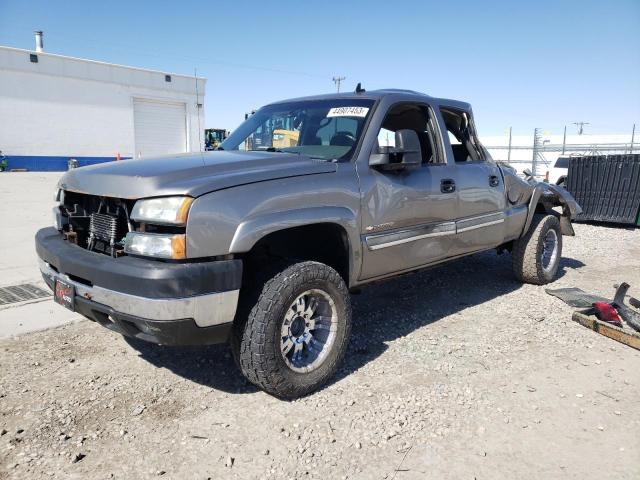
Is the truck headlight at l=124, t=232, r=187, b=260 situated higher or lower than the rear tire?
higher

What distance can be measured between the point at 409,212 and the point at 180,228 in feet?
6.03

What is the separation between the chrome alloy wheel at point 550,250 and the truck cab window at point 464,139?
1.71 meters

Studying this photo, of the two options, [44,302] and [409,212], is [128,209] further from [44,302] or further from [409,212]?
[44,302]

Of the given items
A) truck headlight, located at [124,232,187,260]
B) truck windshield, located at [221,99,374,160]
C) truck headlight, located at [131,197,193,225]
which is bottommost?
truck headlight, located at [124,232,187,260]

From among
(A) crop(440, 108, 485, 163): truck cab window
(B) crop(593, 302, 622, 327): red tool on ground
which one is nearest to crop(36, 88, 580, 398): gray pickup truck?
(A) crop(440, 108, 485, 163): truck cab window

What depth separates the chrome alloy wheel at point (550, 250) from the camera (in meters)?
6.04

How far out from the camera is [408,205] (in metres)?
3.78

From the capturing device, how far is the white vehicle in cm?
1560

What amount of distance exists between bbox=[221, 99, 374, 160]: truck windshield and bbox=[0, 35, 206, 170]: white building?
1991cm

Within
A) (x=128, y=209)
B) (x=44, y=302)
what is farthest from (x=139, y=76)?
(x=128, y=209)

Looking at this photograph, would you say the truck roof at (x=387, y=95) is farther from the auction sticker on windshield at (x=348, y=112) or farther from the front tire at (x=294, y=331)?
the front tire at (x=294, y=331)

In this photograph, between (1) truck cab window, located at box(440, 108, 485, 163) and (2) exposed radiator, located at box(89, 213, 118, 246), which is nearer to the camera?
(2) exposed radiator, located at box(89, 213, 118, 246)

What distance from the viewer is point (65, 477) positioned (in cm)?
238

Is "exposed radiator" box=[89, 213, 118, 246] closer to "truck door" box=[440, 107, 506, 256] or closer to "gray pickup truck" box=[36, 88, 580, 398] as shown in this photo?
"gray pickup truck" box=[36, 88, 580, 398]
